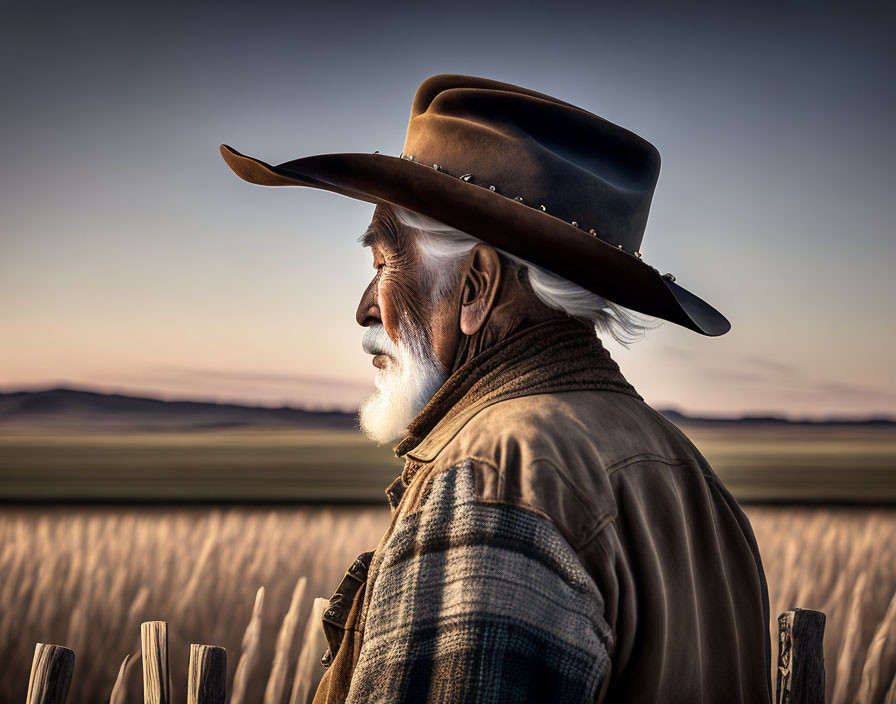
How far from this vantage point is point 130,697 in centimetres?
403

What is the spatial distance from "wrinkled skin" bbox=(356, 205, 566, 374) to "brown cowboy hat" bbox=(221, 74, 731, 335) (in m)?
0.08

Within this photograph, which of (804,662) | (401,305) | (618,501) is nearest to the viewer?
(618,501)

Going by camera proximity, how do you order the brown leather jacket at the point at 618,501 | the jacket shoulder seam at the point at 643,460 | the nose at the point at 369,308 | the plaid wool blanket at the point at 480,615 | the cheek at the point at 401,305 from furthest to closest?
the nose at the point at 369,308 → the cheek at the point at 401,305 → the jacket shoulder seam at the point at 643,460 → the brown leather jacket at the point at 618,501 → the plaid wool blanket at the point at 480,615

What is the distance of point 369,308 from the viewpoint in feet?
6.09

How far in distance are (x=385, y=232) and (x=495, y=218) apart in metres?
0.35

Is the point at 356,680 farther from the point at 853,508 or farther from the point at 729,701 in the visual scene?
the point at 853,508

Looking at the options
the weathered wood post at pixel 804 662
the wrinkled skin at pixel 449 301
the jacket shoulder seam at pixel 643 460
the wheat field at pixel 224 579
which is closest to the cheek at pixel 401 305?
the wrinkled skin at pixel 449 301

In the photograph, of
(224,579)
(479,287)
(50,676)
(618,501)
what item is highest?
(479,287)

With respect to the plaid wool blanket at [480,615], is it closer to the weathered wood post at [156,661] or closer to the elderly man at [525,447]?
the elderly man at [525,447]

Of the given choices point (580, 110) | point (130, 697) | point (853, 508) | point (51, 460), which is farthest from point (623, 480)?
point (51, 460)

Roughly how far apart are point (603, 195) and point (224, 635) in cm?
346

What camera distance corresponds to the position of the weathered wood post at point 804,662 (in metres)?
2.28

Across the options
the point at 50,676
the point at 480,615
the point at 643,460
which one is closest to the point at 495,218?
the point at 643,460

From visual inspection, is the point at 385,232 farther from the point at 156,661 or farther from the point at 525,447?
the point at 156,661
